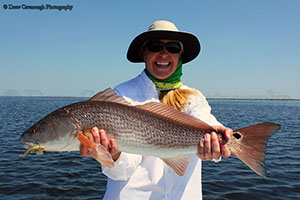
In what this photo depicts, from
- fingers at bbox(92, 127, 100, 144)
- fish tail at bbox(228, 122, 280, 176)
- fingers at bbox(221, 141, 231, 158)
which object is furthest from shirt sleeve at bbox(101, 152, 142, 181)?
fish tail at bbox(228, 122, 280, 176)

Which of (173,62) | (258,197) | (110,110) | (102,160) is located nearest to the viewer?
(102,160)

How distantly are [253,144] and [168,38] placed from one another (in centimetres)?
206

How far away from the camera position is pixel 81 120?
308cm

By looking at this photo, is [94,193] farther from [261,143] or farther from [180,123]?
[261,143]

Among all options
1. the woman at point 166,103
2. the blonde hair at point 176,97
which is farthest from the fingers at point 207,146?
the blonde hair at point 176,97

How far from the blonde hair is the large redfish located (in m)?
0.47

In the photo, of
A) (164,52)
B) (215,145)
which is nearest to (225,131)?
(215,145)

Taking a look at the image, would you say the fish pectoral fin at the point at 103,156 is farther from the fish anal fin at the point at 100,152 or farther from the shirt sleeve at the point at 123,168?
the shirt sleeve at the point at 123,168

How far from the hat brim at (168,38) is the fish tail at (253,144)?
1828 millimetres

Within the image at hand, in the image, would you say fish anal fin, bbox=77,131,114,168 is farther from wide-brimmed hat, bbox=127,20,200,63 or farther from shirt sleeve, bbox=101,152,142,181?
wide-brimmed hat, bbox=127,20,200,63

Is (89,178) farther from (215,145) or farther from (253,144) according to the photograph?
(253,144)

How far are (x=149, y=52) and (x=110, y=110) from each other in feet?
4.36

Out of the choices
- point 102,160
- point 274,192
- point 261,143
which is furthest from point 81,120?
point 274,192

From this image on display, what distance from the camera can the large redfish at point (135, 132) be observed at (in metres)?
3.05
